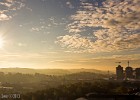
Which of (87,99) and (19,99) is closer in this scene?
(87,99)

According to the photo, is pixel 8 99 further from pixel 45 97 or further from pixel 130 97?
pixel 130 97

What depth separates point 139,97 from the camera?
64875 mm

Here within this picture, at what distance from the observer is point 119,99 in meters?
64.3

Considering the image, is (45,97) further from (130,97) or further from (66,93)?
(130,97)

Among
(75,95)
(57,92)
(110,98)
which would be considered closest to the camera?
(110,98)

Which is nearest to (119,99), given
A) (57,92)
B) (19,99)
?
(57,92)

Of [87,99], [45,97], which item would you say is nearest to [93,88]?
[45,97]

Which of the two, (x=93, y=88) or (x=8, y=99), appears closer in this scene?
(x=8, y=99)

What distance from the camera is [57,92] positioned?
95.9 meters

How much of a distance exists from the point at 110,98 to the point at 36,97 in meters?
38.3

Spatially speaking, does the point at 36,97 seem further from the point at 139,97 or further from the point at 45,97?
the point at 139,97

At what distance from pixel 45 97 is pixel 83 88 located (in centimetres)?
1566

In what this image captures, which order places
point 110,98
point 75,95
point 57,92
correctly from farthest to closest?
point 57,92 → point 75,95 → point 110,98

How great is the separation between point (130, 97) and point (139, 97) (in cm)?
232
